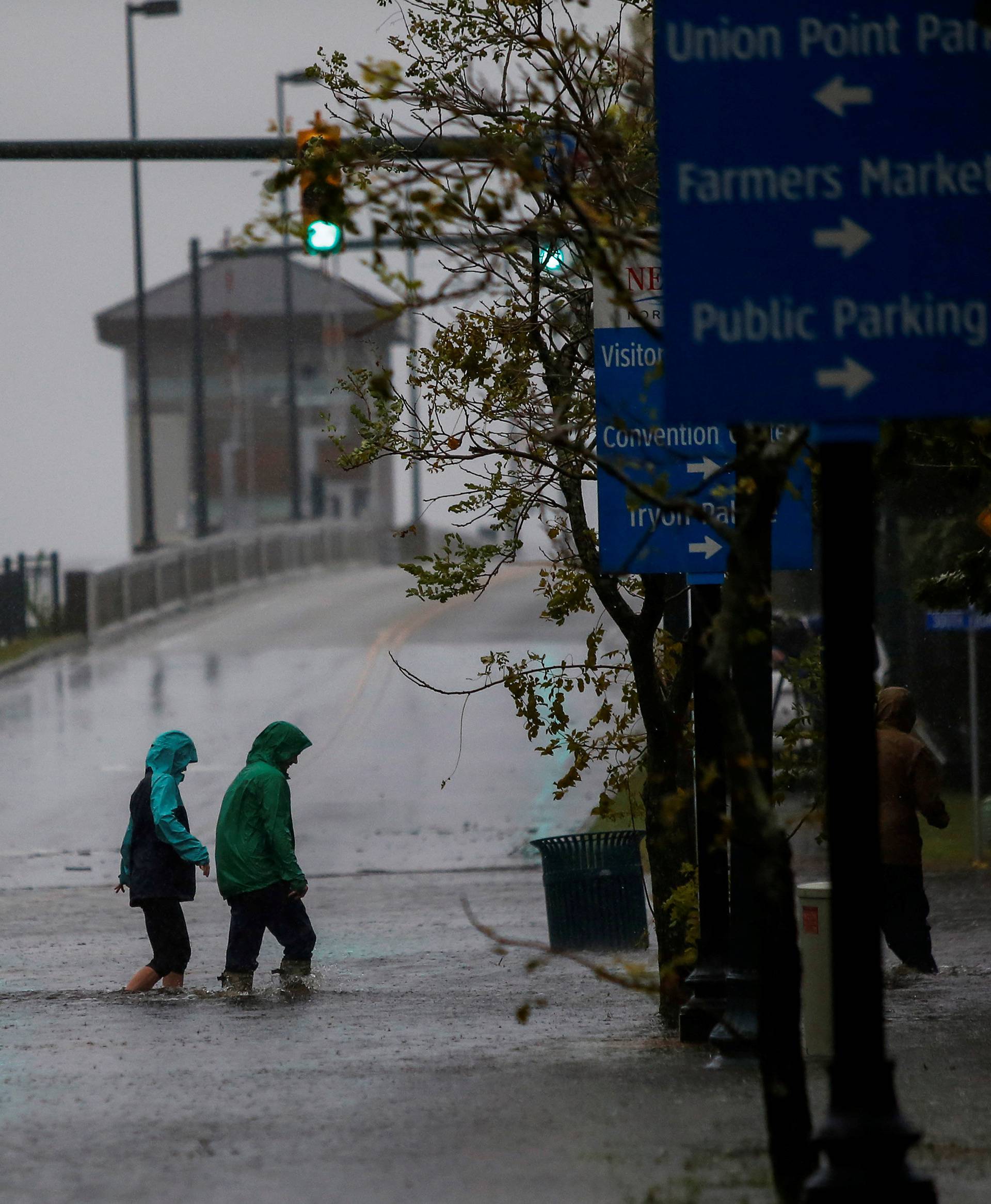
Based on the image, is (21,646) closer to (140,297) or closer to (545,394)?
(140,297)

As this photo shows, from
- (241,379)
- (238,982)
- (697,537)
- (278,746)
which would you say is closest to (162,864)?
(238,982)

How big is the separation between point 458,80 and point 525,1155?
5.30 meters

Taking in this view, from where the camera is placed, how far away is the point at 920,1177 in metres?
4.95

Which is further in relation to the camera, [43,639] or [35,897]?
[43,639]

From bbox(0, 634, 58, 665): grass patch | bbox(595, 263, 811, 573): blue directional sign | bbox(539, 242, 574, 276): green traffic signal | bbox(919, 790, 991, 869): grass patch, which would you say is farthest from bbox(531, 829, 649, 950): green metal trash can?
bbox(0, 634, 58, 665): grass patch

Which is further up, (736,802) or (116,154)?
(116,154)

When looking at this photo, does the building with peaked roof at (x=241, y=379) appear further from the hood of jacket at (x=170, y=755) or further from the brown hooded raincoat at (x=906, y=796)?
the brown hooded raincoat at (x=906, y=796)

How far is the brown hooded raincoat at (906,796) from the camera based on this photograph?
1075 cm

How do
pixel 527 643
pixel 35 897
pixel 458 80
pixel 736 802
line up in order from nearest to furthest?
1. pixel 736 802
2. pixel 458 80
3. pixel 35 897
4. pixel 527 643

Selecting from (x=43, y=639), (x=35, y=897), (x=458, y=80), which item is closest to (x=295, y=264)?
(x=43, y=639)

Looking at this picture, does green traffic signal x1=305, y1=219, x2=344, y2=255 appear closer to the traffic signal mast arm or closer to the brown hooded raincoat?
the traffic signal mast arm

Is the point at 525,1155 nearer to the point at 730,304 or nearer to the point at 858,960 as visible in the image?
the point at 858,960

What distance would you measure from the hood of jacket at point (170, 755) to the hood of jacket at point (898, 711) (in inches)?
161

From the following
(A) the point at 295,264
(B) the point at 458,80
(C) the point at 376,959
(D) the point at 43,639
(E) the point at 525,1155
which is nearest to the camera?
(E) the point at 525,1155
